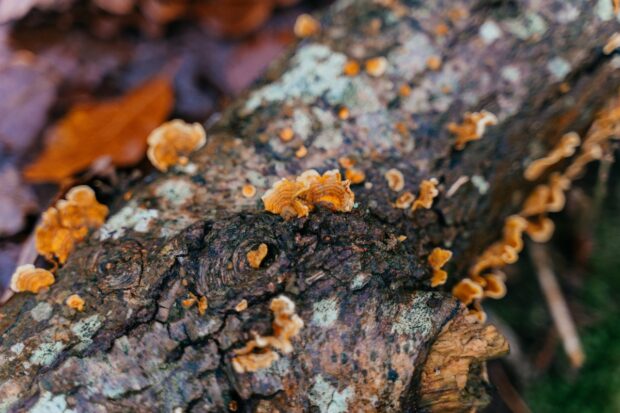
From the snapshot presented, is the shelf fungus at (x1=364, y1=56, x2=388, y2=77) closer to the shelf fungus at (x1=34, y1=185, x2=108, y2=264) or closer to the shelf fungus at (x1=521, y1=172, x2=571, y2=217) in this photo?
the shelf fungus at (x1=521, y1=172, x2=571, y2=217)

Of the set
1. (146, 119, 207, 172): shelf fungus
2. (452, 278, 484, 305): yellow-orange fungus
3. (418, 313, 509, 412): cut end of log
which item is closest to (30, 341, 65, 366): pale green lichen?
(146, 119, 207, 172): shelf fungus

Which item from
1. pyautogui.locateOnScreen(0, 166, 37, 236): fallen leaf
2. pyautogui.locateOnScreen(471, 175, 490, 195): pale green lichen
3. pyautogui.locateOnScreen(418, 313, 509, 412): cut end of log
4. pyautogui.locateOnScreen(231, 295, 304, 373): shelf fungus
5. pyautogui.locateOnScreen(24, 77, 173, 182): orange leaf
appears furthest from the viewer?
pyautogui.locateOnScreen(24, 77, 173, 182): orange leaf

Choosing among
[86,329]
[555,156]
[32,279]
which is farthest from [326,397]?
[555,156]

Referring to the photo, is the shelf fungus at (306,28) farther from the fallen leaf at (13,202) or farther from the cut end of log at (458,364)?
the fallen leaf at (13,202)

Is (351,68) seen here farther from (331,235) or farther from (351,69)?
(331,235)

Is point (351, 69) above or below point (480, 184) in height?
above

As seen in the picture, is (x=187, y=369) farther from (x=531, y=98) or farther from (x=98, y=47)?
(x=98, y=47)
